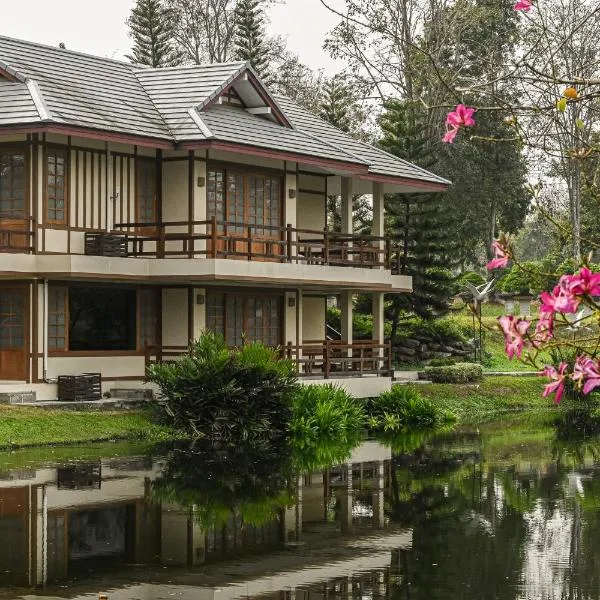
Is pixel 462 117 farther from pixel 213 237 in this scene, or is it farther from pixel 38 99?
pixel 38 99

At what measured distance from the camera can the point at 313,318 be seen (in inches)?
1412

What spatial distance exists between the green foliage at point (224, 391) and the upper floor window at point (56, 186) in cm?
469

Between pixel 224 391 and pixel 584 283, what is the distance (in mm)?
19857

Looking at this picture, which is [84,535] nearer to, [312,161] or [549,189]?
[312,161]

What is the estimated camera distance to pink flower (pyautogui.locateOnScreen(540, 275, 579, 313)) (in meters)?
5.14

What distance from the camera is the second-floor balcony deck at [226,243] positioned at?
28531 mm

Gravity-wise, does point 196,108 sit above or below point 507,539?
above

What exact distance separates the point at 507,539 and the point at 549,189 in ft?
202

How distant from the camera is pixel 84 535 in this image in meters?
14.8

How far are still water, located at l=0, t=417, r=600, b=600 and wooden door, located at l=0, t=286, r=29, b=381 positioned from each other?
4.97m

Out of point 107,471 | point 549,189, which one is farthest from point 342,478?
point 549,189

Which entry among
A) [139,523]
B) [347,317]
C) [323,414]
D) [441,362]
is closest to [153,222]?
[323,414]

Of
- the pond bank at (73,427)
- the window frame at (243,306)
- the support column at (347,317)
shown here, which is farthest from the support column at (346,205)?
the pond bank at (73,427)

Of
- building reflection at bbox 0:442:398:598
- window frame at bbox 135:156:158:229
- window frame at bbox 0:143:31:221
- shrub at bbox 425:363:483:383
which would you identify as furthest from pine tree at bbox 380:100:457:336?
building reflection at bbox 0:442:398:598
